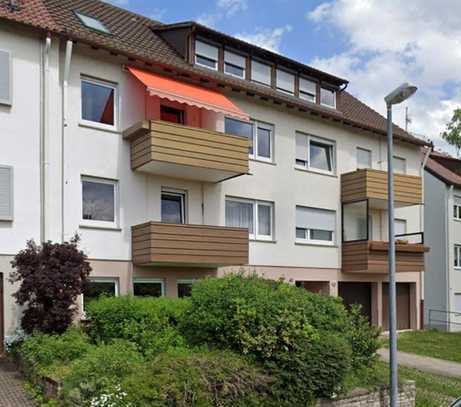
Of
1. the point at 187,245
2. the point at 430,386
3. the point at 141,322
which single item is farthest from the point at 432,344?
the point at 141,322

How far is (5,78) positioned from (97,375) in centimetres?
940

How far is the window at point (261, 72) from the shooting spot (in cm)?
2311

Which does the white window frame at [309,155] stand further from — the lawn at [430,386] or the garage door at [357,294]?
the lawn at [430,386]

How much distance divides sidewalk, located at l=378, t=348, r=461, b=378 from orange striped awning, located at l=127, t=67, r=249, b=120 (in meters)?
8.65

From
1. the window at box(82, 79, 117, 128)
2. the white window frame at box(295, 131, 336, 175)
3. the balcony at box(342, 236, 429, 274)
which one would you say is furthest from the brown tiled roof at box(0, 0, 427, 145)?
the balcony at box(342, 236, 429, 274)

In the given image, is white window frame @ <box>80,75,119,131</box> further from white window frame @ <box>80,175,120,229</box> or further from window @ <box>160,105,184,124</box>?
window @ <box>160,105,184,124</box>

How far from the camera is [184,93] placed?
1842 cm

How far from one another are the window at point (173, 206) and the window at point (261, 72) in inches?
237

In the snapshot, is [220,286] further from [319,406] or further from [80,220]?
[80,220]

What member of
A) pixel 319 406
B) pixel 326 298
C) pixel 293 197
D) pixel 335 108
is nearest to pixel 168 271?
pixel 293 197

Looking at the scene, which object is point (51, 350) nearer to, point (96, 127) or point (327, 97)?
point (96, 127)

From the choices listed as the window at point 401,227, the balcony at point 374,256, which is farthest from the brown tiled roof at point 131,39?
the balcony at point 374,256

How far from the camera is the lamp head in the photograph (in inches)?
418

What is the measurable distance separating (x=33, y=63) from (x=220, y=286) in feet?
28.7
